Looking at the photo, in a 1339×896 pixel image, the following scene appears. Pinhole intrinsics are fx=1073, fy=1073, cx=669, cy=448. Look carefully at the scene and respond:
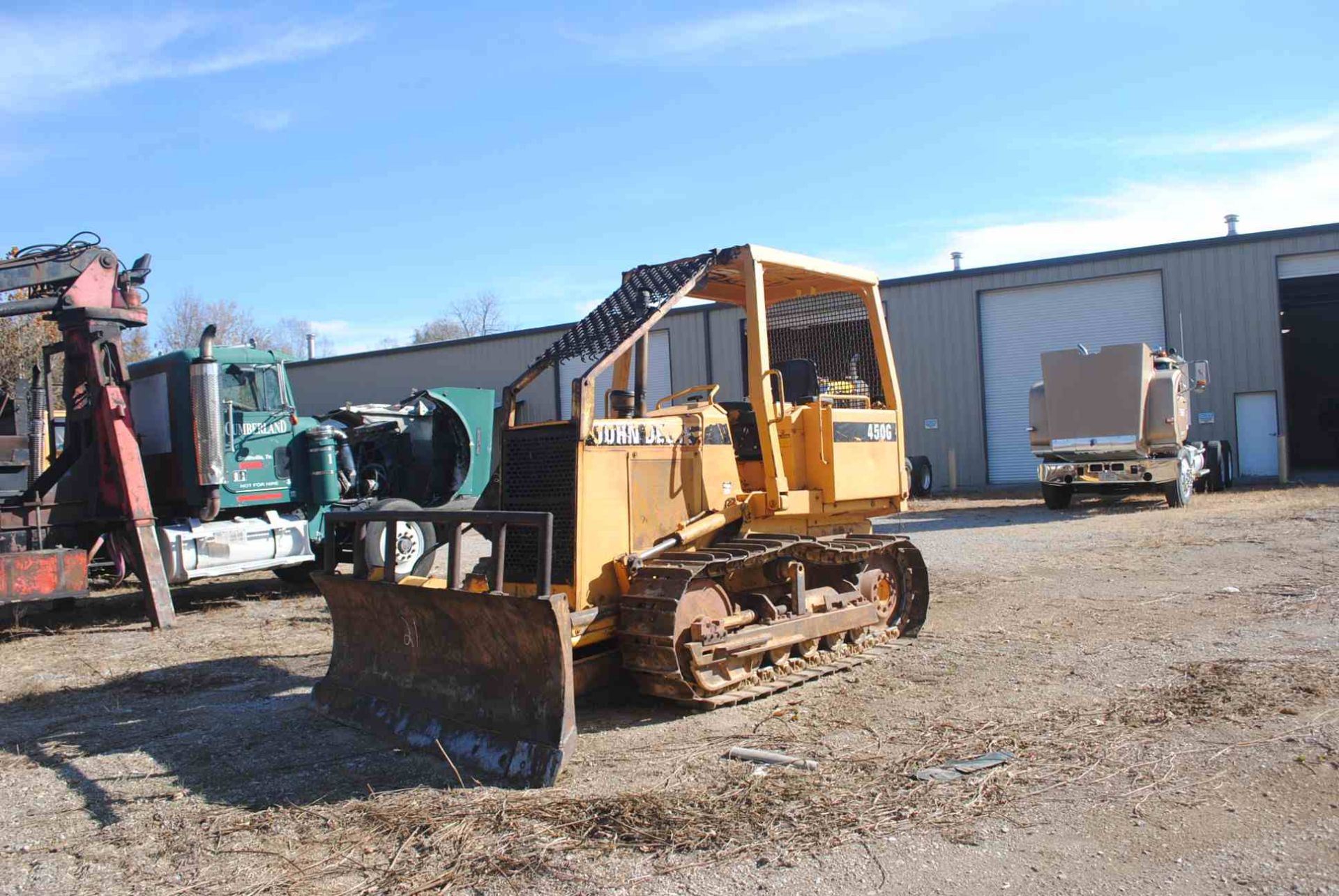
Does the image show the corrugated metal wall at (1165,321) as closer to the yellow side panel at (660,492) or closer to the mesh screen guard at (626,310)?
the mesh screen guard at (626,310)

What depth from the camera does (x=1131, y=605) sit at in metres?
9.25

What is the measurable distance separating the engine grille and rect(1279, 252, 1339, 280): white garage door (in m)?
23.5

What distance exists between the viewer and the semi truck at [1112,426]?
18.8 meters

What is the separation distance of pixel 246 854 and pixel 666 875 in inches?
69.6

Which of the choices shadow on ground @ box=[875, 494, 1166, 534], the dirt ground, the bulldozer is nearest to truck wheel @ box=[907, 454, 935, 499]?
shadow on ground @ box=[875, 494, 1166, 534]

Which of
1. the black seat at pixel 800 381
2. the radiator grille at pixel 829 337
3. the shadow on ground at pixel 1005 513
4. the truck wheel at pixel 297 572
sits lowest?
the shadow on ground at pixel 1005 513

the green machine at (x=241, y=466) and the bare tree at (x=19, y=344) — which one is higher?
the bare tree at (x=19, y=344)

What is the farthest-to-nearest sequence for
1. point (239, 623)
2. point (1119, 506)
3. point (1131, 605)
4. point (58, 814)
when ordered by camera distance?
point (1119, 506), point (239, 623), point (1131, 605), point (58, 814)

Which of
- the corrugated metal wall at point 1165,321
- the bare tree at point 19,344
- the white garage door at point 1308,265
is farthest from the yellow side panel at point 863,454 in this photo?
the bare tree at point 19,344

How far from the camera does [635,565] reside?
632cm

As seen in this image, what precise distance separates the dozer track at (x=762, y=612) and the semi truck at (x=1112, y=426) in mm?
11964

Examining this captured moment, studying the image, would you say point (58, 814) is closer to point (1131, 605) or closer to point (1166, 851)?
point (1166, 851)

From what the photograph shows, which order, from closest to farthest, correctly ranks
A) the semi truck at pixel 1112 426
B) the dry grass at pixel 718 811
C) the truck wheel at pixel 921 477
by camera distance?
the dry grass at pixel 718 811 → the semi truck at pixel 1112 426 → the truck wheel at pixel 921 477

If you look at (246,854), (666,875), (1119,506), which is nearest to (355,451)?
(246,854)
